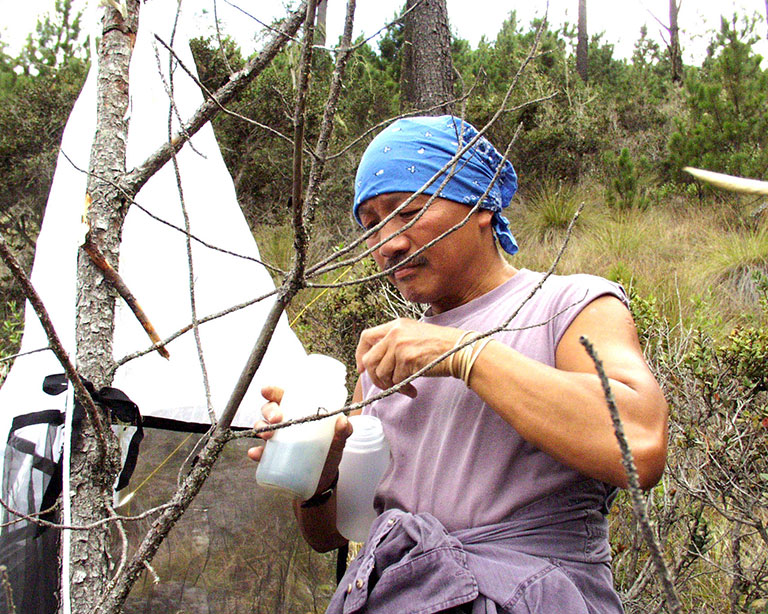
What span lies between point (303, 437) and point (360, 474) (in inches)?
11.9

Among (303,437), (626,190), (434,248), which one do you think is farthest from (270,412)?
(626,190)

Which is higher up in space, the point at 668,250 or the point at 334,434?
the point at 334,434

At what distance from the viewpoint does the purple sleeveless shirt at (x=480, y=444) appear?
119 centimetres

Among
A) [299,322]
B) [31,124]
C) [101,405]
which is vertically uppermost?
[31,124]

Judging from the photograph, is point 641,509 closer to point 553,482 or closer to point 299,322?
point 553,482

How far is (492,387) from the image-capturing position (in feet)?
3.59

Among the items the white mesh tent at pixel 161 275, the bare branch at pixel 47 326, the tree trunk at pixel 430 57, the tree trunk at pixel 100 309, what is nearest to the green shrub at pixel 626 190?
the tree trunk at pixel 430 57

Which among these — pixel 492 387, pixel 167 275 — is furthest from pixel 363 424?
pixel 167 275

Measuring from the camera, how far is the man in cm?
106

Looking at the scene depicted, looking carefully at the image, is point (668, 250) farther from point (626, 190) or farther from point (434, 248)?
point (434, 248)

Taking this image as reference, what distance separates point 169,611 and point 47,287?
1201mm

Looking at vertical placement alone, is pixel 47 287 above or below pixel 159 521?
above

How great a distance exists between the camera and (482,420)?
1.26 m

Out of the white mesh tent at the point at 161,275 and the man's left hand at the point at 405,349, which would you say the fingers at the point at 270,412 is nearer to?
the man's left hand at the point at 405,349
